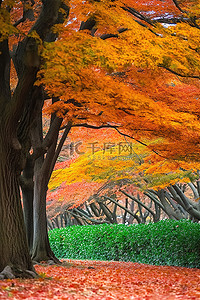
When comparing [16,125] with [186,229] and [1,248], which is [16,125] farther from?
[186,229]

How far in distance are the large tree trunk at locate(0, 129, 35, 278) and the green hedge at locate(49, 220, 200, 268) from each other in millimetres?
7387

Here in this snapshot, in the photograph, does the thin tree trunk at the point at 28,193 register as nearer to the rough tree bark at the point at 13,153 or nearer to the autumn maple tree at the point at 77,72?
the autumn maple tree at the point at 77,72

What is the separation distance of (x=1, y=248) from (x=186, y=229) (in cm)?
841

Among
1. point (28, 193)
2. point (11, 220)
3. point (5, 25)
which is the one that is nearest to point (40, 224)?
point (28, 193)

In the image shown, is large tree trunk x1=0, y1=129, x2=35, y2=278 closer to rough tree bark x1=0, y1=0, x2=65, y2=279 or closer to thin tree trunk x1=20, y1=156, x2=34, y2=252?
rough tree bark x1=0, y1=0, x2=65, y2=279

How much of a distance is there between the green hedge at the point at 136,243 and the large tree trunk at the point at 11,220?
739 cm

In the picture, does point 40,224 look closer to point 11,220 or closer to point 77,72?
point 11,220

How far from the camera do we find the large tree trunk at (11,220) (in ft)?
26.2

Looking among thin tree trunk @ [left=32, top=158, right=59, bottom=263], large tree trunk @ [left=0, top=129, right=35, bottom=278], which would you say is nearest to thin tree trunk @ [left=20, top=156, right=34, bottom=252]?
thin tree trunk @ [left=32, top=158, right=59, bottom=263]

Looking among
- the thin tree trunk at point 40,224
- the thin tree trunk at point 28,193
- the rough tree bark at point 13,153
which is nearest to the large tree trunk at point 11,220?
the rough tree bark at point 13,153

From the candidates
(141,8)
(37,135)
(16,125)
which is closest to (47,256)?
(37,135)

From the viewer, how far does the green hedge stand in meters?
14.5

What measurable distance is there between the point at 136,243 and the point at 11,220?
372 inches

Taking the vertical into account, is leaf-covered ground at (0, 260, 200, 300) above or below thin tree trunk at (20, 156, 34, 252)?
below
